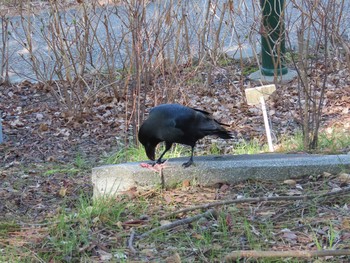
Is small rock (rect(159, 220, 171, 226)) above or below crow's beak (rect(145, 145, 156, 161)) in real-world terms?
below

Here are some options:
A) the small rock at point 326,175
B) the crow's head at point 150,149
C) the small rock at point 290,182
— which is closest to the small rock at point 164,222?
the small rock at point 290,182

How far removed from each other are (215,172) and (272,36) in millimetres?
4029

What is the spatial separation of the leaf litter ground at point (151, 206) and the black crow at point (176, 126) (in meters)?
0.42

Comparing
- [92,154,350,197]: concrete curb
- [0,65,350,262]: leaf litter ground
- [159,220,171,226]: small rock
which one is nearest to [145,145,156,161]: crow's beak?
[92,154,350,197]: concrete curb

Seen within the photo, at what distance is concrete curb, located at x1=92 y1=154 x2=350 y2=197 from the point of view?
14.9ft

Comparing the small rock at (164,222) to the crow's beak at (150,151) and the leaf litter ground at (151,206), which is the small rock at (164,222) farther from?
the crow's beak at (150,151)

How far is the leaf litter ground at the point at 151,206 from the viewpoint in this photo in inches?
146

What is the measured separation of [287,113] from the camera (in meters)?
7.68

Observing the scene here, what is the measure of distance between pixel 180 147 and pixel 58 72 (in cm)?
216

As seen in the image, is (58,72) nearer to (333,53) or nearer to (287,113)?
(287,113)

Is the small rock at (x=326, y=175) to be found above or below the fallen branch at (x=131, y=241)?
above

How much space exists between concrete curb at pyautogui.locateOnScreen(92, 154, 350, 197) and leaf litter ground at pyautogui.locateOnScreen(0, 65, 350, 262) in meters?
0.06

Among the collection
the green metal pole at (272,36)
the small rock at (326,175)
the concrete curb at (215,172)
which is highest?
the green metal pole at (272,36)

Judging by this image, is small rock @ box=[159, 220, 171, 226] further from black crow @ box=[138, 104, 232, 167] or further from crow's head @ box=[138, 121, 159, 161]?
crow's head @ box=[138, 121, 159, 161]
